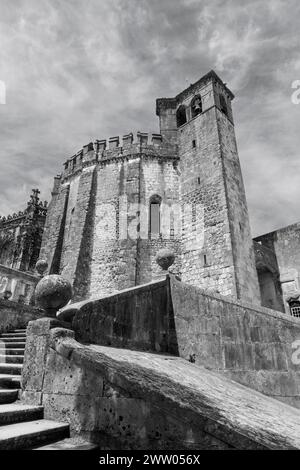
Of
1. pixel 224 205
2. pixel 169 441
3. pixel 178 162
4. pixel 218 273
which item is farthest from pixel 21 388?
pixel 178 162

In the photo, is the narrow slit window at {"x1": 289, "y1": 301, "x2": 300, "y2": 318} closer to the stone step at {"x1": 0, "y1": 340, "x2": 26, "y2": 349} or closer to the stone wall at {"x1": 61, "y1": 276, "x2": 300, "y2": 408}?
the stone wall at {"x1": 61, "y1": 276, "x2": 300, "y2": 408}

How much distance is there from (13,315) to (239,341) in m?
5.03

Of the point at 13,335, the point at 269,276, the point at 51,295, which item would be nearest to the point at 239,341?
the point at 51,295

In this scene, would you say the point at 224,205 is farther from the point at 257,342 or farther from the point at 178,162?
the point at 257,342

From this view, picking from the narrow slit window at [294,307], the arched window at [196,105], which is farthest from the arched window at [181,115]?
the narrow slit window at [294,307]

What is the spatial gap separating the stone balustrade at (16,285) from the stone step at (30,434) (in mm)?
6503

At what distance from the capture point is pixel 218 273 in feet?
43.3

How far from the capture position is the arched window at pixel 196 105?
18062 millimetres

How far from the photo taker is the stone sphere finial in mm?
3799

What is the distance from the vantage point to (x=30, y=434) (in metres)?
2.24

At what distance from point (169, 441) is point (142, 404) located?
0.33 meters

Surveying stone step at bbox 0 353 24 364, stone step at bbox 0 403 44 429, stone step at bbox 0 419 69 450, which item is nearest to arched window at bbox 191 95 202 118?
stone step at bbox 0 353 24 364

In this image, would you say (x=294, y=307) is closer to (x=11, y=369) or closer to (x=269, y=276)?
(x=269, y=276)

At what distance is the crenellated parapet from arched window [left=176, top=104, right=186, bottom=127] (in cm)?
191
